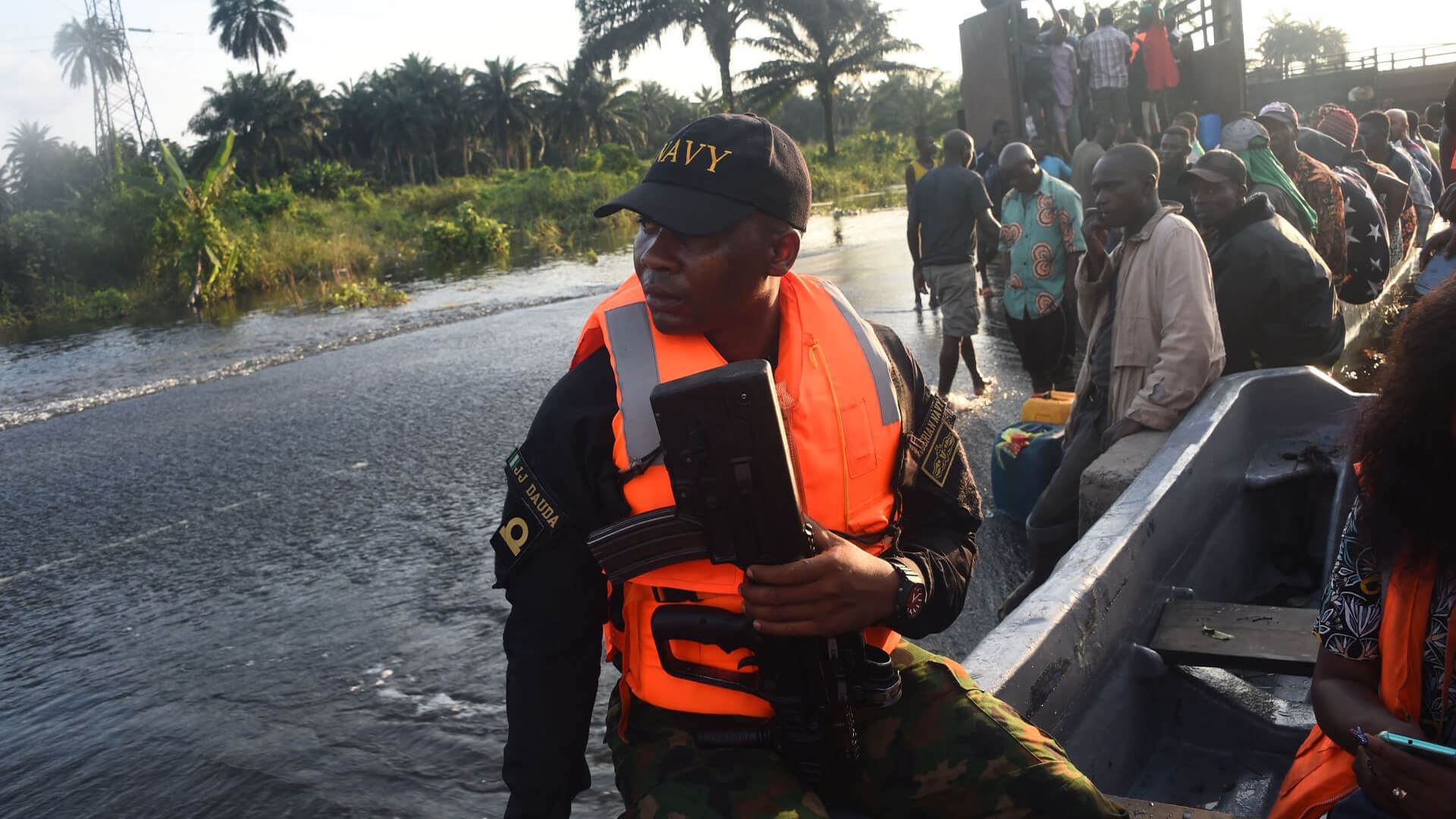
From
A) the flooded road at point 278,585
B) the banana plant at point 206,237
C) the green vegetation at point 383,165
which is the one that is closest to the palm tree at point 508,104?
the green vegetation at point 383,165

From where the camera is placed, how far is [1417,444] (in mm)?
1848

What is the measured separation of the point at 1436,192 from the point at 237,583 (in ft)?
42.5

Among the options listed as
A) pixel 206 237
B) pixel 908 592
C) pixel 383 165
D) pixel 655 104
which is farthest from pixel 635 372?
pixel 655 104

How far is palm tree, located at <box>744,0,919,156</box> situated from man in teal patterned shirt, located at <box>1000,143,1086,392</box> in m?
39.9

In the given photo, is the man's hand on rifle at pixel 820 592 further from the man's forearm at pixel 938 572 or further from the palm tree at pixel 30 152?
the palm tree at pixel 30 152

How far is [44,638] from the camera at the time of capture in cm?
532

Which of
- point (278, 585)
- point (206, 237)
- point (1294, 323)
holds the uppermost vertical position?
point (206, 237)

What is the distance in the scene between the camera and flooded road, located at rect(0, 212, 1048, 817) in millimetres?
3912

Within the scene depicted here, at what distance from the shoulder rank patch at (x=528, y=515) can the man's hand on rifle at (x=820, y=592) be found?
338mm

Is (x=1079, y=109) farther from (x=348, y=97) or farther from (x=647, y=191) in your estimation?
(x=348, y=97)

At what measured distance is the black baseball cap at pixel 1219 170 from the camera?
4.90 metres

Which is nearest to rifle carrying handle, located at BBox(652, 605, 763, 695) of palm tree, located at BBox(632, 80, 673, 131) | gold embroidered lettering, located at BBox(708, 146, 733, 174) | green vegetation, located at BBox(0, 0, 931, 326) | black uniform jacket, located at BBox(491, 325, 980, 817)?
black uniform jacket, located at BBox(491, 325, 980, 817)

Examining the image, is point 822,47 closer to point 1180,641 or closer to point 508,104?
point 508,104

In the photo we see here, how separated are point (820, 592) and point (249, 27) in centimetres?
8024
